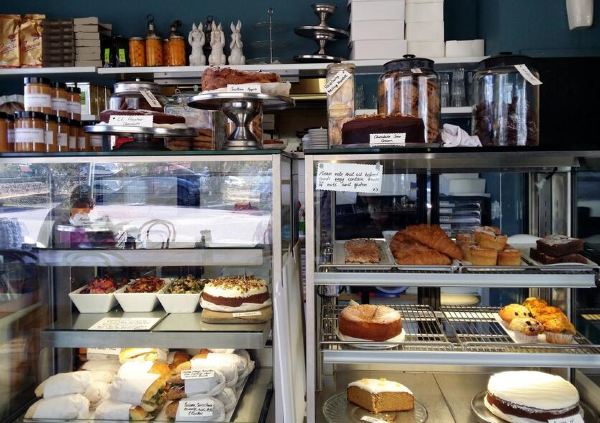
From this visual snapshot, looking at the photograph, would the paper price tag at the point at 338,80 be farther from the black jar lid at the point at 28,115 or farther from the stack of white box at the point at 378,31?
the stack of white box at the point at 378,31

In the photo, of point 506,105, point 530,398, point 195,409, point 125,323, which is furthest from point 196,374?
point 506,105

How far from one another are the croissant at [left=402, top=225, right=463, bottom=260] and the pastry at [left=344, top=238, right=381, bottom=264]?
0.15m

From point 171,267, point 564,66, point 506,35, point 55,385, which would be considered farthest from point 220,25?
point 55,385

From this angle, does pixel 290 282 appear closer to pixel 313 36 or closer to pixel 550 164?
pixel 550 164

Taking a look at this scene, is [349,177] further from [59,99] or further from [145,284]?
[59,99]

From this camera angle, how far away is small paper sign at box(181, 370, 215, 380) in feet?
6.33

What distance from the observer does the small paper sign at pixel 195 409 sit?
1868 millimetres

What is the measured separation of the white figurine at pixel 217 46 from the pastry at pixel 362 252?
2.88 meters

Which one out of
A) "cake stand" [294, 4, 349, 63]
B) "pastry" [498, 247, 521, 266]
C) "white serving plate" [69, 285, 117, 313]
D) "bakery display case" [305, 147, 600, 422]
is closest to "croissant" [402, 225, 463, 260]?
"bakery display case" [305, 147, 600, 422]

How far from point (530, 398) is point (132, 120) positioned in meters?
1.54

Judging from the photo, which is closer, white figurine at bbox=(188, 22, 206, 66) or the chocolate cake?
the chocolate cake

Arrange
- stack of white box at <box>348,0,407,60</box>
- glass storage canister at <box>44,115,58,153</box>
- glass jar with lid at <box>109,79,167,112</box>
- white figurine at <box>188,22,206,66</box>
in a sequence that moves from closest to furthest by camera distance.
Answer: glass storage canister at <box>44,115,58,153</box> → glass jar with lid at <box>109,79,167,112</box> → stack of white box at <box>348,0,407,60</box> → white figurine at <box>188,22,206,66</box>

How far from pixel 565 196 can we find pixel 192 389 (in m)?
1.51

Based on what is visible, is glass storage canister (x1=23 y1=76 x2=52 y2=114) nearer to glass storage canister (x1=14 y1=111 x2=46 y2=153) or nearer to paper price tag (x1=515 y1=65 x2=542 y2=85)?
glass storage canister (x1=14 y1=111 x2=46 y2=153)
